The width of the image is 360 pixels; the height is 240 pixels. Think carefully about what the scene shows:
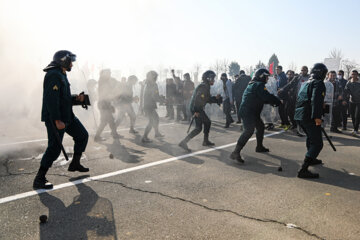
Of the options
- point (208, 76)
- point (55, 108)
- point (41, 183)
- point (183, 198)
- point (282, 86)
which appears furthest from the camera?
point (282, 86)

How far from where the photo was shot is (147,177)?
473 centimetres

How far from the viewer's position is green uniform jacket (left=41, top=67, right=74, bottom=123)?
4016 millimetres

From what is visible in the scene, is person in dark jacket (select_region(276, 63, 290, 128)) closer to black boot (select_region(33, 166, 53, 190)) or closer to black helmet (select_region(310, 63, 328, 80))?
black helmet (select_region(310, 63, 328, 80))

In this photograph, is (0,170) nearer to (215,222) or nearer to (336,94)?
(215,222)

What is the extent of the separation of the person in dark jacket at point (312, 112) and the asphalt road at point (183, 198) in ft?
1.21

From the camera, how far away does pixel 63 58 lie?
427 cm

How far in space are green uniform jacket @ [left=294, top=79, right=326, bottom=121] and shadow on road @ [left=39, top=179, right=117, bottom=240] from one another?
3.44 m

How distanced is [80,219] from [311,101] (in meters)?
3.93

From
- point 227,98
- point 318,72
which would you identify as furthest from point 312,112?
point 227,98

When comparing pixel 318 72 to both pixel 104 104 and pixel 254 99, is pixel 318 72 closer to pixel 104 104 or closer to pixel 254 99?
pixel 254 99

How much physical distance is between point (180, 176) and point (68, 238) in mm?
2263

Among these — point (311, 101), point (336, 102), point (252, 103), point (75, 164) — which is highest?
point (336, 102)

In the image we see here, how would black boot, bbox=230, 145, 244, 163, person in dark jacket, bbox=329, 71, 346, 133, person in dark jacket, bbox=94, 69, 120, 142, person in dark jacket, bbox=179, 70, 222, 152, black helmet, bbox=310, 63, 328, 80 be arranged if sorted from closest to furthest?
black helmet, bbox=310, 63, 328, 80
black boot, bbox=230, 145, 244, 163
person in dark jacket, bbox=179, 70, 222, 152
person in dark jacket, bbox=94, 69, 120, 142
person in dark jacket, bbox=329, 71, 346, 133

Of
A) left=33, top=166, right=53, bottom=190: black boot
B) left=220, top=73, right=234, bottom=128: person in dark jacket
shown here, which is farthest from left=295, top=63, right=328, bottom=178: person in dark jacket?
left=220, top=73, right=234, bottom=128: person in dark jacket
